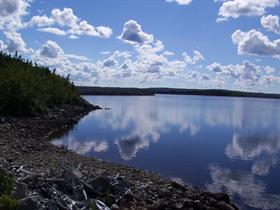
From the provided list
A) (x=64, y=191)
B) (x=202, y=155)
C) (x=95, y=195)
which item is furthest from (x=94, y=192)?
(x=202, y=155)

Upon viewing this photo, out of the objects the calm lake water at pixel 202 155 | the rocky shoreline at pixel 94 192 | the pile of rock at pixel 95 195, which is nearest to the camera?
the pile of rock at pixel 95 195

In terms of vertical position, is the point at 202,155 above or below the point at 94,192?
below

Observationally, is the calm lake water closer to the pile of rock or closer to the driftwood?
the pile of rock

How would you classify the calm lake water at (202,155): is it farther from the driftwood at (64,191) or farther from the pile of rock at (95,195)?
the driftwood at (64,191)

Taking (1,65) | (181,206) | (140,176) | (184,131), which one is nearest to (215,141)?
(184,131)

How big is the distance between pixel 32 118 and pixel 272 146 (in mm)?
24678

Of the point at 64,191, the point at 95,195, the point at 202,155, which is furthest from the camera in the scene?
the point at 202,155

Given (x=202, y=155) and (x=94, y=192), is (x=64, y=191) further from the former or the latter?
(x=202, y=155)

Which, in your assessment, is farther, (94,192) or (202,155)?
(202,155)

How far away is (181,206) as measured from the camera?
14.9m

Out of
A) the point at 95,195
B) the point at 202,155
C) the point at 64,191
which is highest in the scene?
the point at 64,191

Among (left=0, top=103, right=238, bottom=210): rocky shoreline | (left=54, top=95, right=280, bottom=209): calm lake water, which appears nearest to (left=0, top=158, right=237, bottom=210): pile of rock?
(left=0, top=103, right=238, bottom=210): rocky shoreline

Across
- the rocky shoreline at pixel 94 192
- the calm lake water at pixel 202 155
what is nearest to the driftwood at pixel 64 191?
the rocky shoreline at pixel 94 192

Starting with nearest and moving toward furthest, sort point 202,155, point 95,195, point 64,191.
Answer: point 64,191 → point 95,195 → point 202,155
